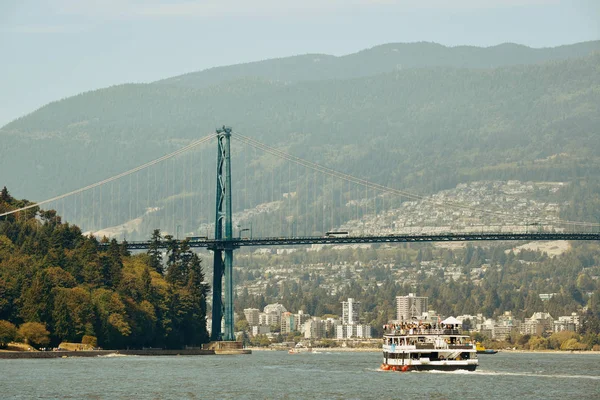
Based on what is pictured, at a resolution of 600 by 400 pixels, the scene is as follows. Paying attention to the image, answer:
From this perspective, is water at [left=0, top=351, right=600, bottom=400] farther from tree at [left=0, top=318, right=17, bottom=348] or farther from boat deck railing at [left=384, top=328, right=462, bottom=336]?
tree at [left=0, top=318, right=17, bottom=348]

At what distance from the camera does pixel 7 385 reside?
8869cm

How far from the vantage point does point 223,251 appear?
164 m

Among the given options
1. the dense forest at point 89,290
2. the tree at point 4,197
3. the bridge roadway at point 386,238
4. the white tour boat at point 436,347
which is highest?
the tree at point 4,197

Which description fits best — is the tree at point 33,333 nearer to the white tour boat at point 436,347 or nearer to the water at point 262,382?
the water at point 262,382

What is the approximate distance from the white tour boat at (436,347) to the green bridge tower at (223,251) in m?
56.8

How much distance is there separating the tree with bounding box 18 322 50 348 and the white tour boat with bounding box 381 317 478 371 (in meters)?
43.2

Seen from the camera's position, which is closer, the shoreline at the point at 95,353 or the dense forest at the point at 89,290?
the shoreline at the point at 95,353

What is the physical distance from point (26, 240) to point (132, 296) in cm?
1495

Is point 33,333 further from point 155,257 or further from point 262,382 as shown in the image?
point 155,257

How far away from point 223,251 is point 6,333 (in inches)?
1484

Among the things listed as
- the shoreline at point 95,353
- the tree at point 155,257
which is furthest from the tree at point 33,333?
the tree at point 155,257

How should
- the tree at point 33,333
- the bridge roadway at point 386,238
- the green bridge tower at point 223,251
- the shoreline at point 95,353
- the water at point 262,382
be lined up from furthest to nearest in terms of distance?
the green bridge tower at point 223,251, the bridge roadway at point 386,238, the tree at point 33,333, the shoreline at point 95,353, the water at point 262,382

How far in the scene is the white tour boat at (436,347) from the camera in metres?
103

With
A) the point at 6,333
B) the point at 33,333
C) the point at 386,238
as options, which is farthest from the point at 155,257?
the point at 6,333
